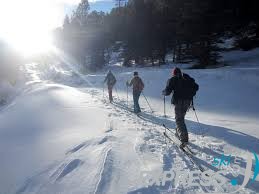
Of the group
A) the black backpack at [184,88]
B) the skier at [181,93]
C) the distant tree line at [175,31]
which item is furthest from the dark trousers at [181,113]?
the distant tree line at [175,31]

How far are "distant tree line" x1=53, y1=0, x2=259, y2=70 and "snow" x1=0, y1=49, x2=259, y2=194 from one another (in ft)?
34.6

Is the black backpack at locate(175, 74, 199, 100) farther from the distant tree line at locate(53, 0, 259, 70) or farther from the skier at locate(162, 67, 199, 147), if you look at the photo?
the distant tree line at locate(53, 0, 259, 70)

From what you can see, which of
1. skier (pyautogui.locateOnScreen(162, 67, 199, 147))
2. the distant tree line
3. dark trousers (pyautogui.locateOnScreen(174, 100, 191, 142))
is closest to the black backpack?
skier (pyautogui.locateOnScreen(162, 67, 199, 147))

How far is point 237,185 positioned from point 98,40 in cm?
5407

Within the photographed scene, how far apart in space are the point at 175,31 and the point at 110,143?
1122 inches

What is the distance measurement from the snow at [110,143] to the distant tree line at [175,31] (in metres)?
10.6

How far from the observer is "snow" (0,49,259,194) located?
6465 mm

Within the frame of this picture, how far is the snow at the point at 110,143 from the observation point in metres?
6.46

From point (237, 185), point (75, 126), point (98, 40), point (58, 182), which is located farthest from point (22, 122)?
point (98, 40)

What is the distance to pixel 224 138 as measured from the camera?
8820mm

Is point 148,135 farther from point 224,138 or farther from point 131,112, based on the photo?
point 131,112

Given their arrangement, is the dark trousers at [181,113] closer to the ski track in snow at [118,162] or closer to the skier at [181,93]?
the skier at [181,93]

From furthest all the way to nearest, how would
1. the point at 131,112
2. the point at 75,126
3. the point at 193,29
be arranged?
the point at 193,29, the point at 131,112, the point at 75,126

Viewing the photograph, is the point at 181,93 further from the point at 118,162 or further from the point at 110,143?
the point at 118,162
